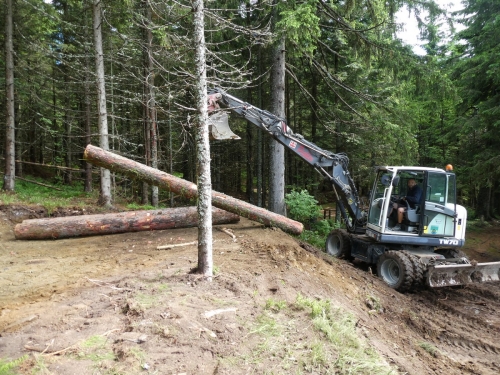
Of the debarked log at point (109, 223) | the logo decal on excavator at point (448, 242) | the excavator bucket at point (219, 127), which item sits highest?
the excavator bucket at point (219, 127)

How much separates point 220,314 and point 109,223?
5044 millimetres

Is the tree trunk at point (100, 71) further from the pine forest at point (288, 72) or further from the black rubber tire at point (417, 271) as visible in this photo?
the black rubber tire at point (417, 271)

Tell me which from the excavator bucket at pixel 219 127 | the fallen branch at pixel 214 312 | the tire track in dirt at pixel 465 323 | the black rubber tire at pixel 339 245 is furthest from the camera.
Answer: the black rubber tire at pixel 339 245

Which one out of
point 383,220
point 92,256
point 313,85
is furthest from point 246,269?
point 313,85

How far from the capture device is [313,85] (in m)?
16.5

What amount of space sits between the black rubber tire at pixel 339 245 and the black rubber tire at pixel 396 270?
1.47 meters

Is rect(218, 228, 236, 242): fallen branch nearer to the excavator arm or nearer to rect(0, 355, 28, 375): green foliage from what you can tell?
the excavator arm

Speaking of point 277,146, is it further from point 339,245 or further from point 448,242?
point 448,242

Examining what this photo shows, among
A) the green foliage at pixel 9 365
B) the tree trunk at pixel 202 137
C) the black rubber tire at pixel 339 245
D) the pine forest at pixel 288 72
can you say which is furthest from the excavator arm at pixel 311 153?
the green foliage at pixel 9 365

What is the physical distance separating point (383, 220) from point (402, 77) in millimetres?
5090

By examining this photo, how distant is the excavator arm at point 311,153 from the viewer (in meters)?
8.59

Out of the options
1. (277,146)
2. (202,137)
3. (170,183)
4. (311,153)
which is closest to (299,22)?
(311,153)

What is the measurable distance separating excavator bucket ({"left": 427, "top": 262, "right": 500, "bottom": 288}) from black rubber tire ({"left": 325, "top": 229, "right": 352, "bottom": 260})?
2.55 meters

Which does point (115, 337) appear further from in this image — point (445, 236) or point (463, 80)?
point (463, 80)
